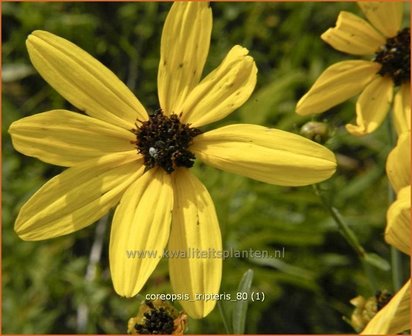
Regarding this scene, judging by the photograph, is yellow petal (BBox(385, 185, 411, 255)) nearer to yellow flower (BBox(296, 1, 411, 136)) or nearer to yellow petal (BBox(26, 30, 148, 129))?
yellow flower (BBox(296, 1, 411, 136))

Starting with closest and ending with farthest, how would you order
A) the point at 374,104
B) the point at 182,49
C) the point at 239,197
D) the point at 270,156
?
the point at 270,156
the point at 182,49
the point at 374,104
the point at 239,197

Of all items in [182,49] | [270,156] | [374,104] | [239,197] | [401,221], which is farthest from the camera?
[239,197]

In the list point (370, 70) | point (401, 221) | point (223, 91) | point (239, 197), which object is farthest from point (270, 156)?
point (239, 197)

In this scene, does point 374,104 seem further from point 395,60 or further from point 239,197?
point 239,197

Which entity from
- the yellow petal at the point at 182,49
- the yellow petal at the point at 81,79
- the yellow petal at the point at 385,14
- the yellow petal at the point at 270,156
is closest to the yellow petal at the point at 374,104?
the yellow petal at the point at 385,14

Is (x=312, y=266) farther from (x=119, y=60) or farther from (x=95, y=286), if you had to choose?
(x=119, y=60)

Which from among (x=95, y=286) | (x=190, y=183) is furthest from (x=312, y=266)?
(x=190, y=183)

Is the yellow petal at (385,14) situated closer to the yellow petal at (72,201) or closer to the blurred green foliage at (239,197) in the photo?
the blurred green foliage at (239,197)
